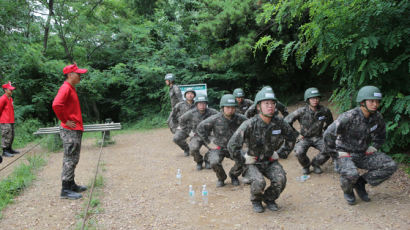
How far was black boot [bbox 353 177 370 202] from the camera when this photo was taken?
15.8 ft

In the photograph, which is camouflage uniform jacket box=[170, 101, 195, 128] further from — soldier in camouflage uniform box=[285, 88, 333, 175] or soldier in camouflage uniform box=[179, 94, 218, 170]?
soldier in camouflage uniform box=[285, 88, 333, 175]

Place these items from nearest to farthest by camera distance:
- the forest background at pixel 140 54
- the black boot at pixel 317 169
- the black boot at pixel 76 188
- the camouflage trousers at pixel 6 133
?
the black boot at pixel 76 188 < the black boot at pixel 317 169 < the camouflage trousers at pixel 6 133 < the forest background at pixel 140 54

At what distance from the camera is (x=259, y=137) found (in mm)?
4613

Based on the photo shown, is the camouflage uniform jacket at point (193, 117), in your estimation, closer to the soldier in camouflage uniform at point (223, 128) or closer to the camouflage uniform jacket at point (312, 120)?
the soldier in camouflage uniform at point (223, 128)

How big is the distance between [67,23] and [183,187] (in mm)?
12459

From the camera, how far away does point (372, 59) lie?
18.6ft

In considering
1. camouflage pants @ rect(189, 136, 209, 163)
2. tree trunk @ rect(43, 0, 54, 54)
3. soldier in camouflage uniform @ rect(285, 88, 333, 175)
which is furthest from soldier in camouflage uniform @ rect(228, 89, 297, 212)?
tree trunk @ rect(43, 0, 54, 54)

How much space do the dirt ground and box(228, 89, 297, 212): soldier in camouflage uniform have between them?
13.1 inches

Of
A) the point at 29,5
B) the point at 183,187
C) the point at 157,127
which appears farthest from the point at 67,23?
the point at 183,187

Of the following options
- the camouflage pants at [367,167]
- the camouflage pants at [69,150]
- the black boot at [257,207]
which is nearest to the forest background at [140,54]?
the camouflage pants at [367,167]

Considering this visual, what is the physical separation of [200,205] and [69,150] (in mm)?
2479

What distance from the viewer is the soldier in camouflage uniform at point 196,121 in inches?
284

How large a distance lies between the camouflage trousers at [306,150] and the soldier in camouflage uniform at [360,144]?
1.26 m

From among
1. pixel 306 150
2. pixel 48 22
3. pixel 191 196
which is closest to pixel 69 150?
pixel 191 196
